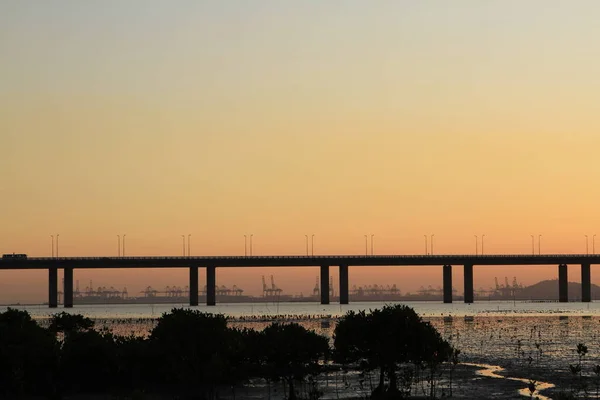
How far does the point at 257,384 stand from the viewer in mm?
110000

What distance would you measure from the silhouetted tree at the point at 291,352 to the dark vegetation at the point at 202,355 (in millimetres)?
90

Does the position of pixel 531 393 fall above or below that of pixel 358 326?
below

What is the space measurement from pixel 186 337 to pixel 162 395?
6496 mm

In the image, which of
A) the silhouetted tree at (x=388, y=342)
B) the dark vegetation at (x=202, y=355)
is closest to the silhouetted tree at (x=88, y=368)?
the dark vegetation at (x=202, y=355)

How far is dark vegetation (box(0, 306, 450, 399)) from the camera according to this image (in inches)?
3740

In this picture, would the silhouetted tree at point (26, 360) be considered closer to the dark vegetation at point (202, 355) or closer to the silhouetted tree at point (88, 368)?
the dark vegetation at point (202, 355)

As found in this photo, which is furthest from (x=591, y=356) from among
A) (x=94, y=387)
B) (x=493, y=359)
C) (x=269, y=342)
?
(x=94, y=387)

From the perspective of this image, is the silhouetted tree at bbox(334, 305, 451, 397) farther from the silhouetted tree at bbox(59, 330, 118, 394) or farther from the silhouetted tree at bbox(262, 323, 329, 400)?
the silhouetted tree at bbox(59, 330, 118, 394)

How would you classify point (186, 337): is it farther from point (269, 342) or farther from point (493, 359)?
point (493, 359)

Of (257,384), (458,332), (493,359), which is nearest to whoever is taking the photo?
(257,384)

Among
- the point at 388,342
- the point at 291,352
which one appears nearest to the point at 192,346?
the point at 291,352

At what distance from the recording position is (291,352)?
310 feet

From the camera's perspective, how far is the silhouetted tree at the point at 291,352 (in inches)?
3713

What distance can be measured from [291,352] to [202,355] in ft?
32.1
